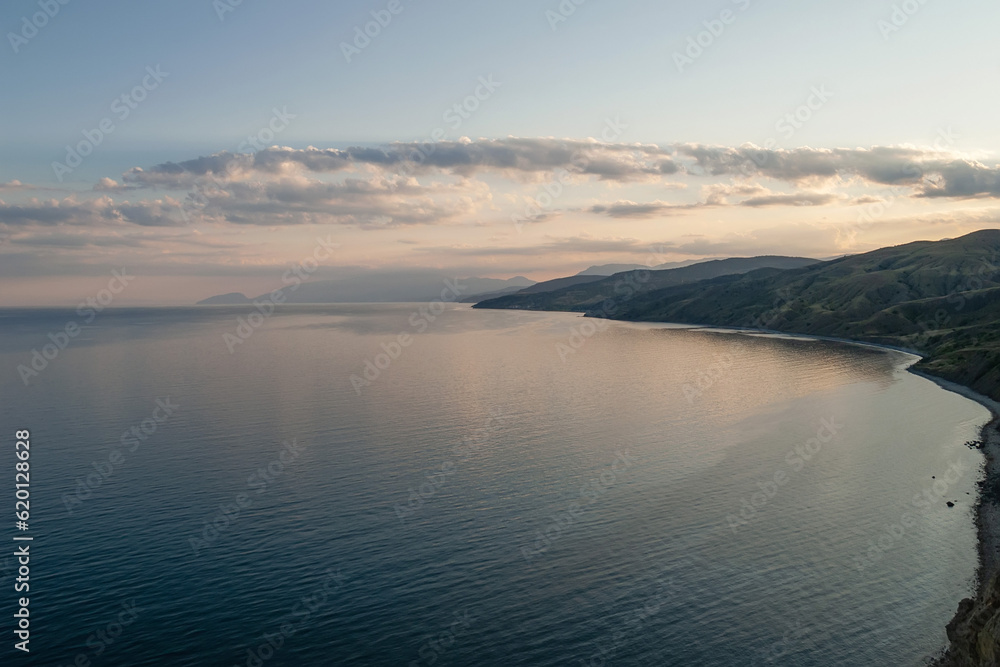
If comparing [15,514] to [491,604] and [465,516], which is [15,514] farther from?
[491,604]

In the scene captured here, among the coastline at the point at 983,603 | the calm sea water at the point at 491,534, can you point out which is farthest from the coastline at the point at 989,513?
the calm sea water at the point at 491,534

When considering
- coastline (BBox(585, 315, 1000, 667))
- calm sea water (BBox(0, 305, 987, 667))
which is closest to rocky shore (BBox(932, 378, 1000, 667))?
coastline (BBox(585, 315, 1000, 667))

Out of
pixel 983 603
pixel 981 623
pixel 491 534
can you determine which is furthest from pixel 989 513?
pixel 491 534

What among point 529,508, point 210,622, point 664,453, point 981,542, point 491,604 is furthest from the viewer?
point 664,453

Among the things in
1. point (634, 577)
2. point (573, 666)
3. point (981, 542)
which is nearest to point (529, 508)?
point (634, 577)

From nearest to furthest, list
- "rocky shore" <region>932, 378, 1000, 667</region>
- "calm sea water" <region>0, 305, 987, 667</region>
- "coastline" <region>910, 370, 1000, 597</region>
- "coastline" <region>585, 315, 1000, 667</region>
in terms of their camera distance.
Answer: "rocky shore" <region>932, 378, 1000, 667</region> < "coastline" <region>585, 315, 1000, 667</region> < "calm sea water" <region>0, 305, 987, 667</region> < "coastline" <region>910, 370, 1000, 597</region>

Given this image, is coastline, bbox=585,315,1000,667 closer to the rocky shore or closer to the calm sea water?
the rocky shore

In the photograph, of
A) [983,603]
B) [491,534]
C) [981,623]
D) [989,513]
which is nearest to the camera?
[981,623]

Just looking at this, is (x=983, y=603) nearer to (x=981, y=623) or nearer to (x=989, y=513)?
(x=981, y=623)

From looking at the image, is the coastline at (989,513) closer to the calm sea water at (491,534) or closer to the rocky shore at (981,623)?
the rocky shore at (981,623)
